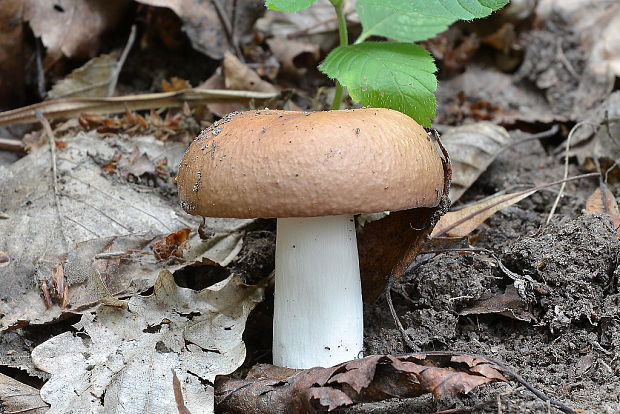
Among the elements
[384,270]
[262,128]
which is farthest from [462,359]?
[262,128]

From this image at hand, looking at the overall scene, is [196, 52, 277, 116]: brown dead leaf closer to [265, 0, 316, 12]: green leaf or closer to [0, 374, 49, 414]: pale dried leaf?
[265, 0, 316, 12]: green leaf

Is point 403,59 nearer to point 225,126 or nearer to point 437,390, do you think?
point 225,126

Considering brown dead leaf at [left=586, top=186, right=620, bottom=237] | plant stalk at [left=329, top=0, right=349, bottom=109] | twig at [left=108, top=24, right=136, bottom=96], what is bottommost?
brown dead leaf at [left=586, top=186, right=620, bottom=237]

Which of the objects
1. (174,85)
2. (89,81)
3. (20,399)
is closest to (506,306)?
(20,399)

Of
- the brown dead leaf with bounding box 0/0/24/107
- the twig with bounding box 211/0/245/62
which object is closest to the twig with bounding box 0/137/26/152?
the brown dead leaf with bounding box 0/0/24/107

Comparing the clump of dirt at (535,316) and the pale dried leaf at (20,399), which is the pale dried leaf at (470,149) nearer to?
the clump of dirt at (535,316)

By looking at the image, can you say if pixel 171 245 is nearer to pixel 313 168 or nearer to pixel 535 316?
pixel 313 168
